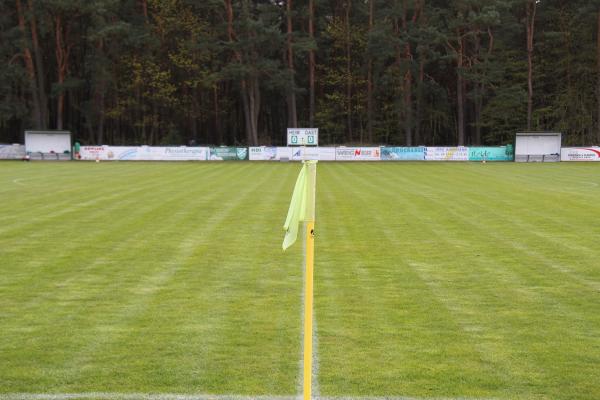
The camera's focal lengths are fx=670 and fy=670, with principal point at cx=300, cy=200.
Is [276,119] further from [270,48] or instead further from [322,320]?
[322,320]

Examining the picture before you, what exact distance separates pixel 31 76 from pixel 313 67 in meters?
28.6

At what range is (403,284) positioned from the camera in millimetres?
9680

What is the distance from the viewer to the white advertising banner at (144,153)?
175ft

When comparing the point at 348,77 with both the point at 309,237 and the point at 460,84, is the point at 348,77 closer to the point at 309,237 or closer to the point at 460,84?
the point at 460,84

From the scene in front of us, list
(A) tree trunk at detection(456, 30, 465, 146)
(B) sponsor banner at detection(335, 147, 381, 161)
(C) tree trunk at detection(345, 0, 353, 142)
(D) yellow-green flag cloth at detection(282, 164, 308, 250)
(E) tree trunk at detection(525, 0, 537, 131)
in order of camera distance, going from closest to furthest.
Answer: (D) yellow-green flag cloth at detection(282, 164, 308, 250), (B) sponsor banner at detection(335, 147, 381, 161), (E) tree trunk at detection(525, 0, 537, 131), (A) tree trunk at detection(456, 30, 465, 146), (C) tree trunk at detection(345, 0, 353, 142)

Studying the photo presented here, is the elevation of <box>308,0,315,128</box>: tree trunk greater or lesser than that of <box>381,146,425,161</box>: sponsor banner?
greater

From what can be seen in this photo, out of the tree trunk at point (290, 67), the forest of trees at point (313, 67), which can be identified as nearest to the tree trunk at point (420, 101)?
the forest of trees at point (313, 67)

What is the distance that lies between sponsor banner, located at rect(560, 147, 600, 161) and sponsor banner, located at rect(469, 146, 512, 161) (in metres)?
4.21

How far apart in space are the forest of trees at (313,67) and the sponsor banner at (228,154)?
1313cm

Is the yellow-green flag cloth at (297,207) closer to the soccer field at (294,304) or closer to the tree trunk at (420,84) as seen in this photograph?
the soccer field at (294,304)

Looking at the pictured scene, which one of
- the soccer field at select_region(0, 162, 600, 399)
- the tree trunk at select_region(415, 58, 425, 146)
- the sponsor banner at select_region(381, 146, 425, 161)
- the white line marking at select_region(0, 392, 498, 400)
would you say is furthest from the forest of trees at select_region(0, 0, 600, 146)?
the white line marking at select_region(0, 392, 498, 400)

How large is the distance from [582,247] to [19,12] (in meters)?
64.9

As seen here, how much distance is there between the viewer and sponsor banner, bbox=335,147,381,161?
175ft

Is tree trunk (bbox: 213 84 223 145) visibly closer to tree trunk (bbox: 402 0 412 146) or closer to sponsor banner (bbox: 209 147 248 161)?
tree trunk (bbox: 402 0 412 146)
